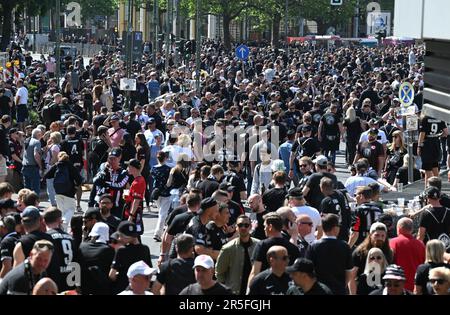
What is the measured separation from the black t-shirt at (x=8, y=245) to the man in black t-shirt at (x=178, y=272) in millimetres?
1413

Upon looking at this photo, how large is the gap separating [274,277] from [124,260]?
1704 millimetres

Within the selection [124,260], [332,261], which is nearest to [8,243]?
[124,260]

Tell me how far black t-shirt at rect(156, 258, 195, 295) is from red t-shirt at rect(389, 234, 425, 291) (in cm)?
231

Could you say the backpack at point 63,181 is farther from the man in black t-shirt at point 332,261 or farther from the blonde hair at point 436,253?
the blonde hair at point 436,253

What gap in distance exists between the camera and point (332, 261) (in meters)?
10.7

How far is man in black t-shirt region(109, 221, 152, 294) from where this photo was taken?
35.4ft

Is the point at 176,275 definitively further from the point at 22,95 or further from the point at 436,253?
the point at 22,95

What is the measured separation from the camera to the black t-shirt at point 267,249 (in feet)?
34.9

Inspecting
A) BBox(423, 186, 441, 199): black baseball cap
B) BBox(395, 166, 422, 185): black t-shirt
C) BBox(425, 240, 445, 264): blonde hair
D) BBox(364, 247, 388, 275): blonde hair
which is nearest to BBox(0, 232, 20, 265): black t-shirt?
BBox(364, 247, 388, 275): blonde hair

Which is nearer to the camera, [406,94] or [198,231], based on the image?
[198,231]

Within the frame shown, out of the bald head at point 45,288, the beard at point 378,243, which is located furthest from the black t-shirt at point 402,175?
the bald head at point 45,288

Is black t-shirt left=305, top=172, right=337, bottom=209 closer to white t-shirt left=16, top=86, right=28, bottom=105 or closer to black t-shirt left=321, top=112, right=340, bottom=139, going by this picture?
black t-shirt left=321, top=112, right=340, bottom=139
